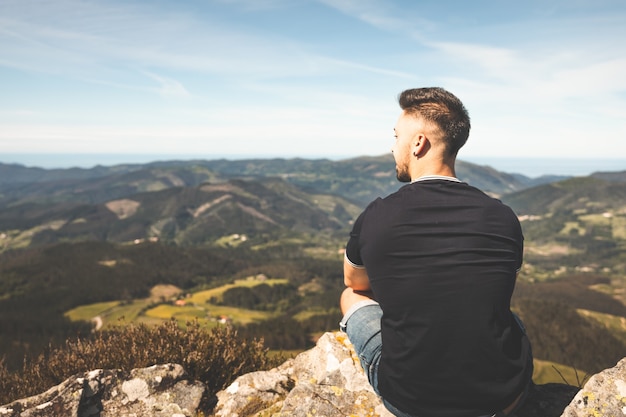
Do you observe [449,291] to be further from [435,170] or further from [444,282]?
[435,170]

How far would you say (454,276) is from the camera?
3.50m

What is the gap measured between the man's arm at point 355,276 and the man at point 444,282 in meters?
0.67

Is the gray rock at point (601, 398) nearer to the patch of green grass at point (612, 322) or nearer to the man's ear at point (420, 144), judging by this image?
the man's ear at point (420, 144)

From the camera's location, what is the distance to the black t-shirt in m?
3.53

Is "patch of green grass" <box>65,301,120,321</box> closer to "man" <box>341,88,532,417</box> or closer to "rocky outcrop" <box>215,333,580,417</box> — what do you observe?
"rocky outcrop" <box>215,333,580,417</box>

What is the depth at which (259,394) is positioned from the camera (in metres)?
7.06

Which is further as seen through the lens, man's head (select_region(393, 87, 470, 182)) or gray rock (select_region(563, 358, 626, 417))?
gray rock (select_region(563, 358, 626, 417))

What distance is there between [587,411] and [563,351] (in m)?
→ 146

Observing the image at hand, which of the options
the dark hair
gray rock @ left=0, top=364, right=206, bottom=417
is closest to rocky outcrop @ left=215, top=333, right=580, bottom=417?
→ gray rock @ left=0, top=364, right=206, bottom=417

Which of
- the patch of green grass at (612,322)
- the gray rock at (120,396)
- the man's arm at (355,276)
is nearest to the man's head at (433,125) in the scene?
the man's arm at (355,276)

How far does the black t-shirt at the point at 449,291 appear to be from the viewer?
139 inches

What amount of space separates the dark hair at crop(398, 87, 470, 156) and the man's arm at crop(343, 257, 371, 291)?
5.75 feet

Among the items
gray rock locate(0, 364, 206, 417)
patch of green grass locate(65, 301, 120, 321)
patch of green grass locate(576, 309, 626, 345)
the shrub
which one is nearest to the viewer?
gray rock locate(0, 364, 206, 417)

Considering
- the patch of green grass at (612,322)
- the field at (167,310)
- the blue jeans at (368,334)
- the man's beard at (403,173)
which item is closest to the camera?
the man's beard at (403,173)
